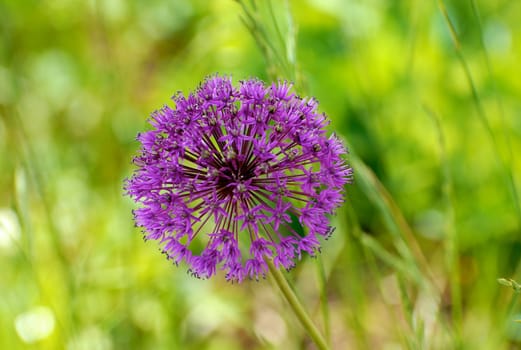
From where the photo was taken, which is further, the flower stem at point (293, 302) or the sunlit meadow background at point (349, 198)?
the sunlit meadow background at point (349, 198)

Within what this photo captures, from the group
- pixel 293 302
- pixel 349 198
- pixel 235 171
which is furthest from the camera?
pixel 349 198

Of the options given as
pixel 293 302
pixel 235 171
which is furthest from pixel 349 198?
pixel 293 302

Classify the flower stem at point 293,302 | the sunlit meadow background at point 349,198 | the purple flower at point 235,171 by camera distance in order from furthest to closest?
1. the sunlit meadow background at point 349,198
2. the purple flower at point 235,171
3. the flower stem at point 293,302

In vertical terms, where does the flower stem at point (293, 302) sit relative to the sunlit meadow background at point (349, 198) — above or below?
below

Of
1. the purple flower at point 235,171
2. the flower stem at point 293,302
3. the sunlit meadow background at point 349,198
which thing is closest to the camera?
the flower stem at point 293,302

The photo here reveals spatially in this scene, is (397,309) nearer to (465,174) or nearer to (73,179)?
(465,174)

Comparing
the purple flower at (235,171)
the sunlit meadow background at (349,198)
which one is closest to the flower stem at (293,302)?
the purple flower at (235,171)

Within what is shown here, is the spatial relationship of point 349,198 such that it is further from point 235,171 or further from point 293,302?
point 293,302

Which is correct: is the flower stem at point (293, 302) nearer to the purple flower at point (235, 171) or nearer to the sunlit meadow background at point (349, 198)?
the purple flower at point (235, 171)
